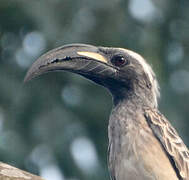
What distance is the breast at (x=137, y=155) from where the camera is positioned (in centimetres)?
832

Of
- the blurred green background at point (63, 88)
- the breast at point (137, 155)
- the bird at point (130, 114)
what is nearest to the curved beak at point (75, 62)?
the bird at point (130, 114)

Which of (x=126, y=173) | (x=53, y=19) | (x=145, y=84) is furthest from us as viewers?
(x=53, y=19)

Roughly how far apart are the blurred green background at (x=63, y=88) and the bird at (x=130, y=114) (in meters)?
3.83

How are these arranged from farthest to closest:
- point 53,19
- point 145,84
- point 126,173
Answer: point 53,19, point 145,84, point 126,173

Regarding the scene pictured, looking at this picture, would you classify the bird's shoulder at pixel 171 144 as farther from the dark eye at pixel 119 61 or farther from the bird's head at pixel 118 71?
the dark eye at pixel 119 61

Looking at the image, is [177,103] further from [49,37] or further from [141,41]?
[49,37]

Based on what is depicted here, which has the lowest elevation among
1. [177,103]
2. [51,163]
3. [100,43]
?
[51,163]

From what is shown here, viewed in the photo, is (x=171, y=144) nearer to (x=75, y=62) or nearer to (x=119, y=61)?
(x=119, y=61)

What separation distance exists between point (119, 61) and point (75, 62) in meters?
0.58

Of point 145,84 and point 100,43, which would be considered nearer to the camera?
point 145,84

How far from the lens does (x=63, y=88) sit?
14.2 m

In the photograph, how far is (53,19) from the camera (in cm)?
1332

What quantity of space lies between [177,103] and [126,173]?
6.13 m

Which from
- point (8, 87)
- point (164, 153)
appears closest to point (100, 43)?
point (8, 87)
